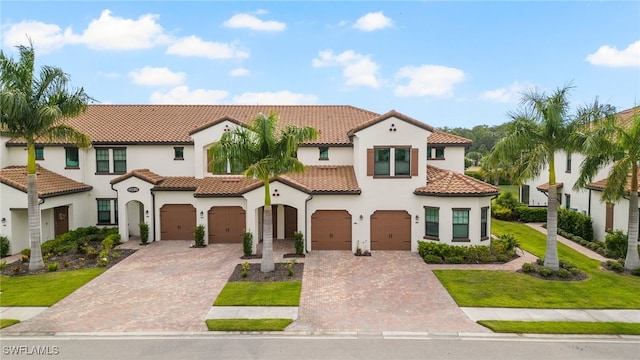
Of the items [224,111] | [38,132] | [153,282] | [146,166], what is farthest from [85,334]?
[224,111]

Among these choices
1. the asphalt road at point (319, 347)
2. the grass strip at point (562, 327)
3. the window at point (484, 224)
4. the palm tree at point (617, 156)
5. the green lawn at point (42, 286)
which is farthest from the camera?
the window at point (484, 224)

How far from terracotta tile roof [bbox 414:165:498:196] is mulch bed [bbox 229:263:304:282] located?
8057 mm

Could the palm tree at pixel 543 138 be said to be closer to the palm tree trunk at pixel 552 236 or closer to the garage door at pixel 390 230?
the palm tree trunk at pixel 552 236

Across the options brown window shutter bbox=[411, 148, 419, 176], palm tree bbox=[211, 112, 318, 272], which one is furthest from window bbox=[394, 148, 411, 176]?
palm tree bbox=[211, 112, 318, 272]

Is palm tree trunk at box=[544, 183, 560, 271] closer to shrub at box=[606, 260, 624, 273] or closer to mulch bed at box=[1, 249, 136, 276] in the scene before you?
shrub at box=[606, 260, 624, 273]

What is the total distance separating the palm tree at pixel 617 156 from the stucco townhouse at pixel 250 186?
4.79 m

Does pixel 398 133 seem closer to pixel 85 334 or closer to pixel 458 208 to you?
pixel 458 208

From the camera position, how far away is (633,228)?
55.1 feet

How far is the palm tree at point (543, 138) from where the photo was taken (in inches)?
635

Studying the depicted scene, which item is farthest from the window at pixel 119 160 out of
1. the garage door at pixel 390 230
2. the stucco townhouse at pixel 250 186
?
the garage door at pixel 390 230

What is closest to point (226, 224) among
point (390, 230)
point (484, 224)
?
point (390, 230)

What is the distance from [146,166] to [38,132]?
325 inches

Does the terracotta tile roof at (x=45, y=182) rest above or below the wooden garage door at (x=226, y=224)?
above

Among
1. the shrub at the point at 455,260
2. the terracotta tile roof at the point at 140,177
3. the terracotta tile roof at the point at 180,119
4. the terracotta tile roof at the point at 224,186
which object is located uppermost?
the terracotta tile roof at the point at 180,119
